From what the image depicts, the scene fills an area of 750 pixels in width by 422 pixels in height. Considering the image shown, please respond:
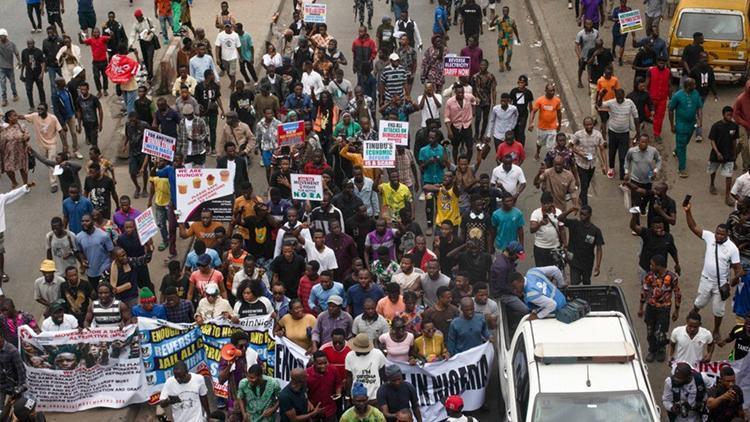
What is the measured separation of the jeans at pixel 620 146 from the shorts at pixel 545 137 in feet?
2.98

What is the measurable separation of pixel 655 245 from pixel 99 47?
40.8 ft

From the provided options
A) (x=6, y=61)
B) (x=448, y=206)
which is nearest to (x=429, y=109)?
(x=448, y=206)

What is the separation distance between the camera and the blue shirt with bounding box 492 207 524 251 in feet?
62.9

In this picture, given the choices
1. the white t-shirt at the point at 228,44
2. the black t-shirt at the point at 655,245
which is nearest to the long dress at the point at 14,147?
the white t-shirt at the point at 228,44

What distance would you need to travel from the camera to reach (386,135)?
21.2 meters

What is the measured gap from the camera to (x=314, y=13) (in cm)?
2686

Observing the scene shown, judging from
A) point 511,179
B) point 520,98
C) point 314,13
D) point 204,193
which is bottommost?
point 204,193

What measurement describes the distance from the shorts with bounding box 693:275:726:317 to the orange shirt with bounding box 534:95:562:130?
5.67m

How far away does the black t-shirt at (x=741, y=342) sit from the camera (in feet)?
53.0

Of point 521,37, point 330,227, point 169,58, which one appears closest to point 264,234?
point 330,227

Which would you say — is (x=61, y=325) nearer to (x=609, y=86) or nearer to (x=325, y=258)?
(x=325, y=258)

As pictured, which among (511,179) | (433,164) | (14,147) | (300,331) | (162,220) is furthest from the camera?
(14,147)

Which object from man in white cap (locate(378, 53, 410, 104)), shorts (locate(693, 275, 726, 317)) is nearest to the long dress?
man in white cap (locate(378, 53, 410, 104))

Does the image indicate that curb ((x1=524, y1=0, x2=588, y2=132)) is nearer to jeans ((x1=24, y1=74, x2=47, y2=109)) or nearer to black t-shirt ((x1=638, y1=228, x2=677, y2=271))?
black t-shirt ((x1=638, y1=228, x2=677, y2=271))
